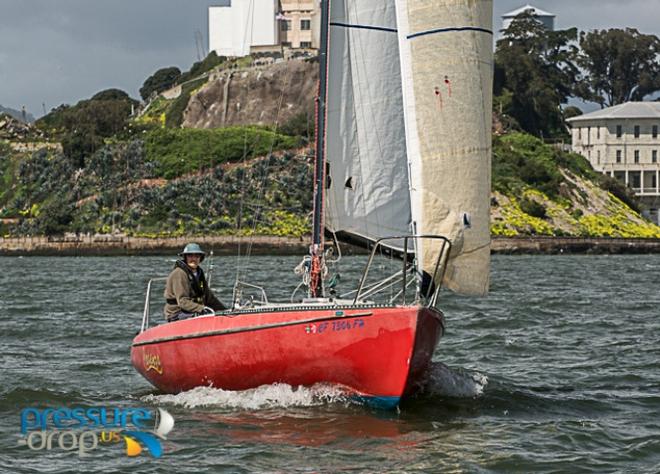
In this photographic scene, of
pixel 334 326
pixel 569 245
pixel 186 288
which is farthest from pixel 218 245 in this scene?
pixel 334 326

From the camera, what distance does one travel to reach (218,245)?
86.5 m

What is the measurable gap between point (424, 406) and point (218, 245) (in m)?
69.5

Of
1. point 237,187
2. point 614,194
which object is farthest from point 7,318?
point 614,194

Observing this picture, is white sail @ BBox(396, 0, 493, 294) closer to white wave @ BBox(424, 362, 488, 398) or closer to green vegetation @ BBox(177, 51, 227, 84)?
white wave @ BBox(424, 362, 488, 398)

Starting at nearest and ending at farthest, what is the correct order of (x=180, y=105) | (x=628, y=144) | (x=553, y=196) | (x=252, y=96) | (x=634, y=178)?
(x=553, y=196) → (x=252, y=96) → (x=180, y=105) → (x=628, y=144) → (x=634, y=178)

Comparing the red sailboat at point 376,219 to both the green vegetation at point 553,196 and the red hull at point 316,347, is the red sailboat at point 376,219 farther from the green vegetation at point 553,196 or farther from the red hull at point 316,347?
the green vegetation at point 553,196

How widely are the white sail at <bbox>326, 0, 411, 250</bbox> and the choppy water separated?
7.63 feet

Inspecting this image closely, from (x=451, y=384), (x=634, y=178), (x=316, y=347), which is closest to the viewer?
(x=316, y=347)

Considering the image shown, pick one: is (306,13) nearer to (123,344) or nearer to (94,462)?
(123,344)

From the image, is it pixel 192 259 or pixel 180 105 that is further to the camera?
pixel 180 105

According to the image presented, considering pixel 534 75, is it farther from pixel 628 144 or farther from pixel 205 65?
pixel 205 65

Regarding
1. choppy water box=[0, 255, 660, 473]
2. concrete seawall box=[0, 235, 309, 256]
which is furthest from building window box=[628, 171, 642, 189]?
choppy water box=[0, 255, 660, 473]

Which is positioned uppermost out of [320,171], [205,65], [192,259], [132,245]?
[205,65]

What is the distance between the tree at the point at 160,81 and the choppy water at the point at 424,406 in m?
103
